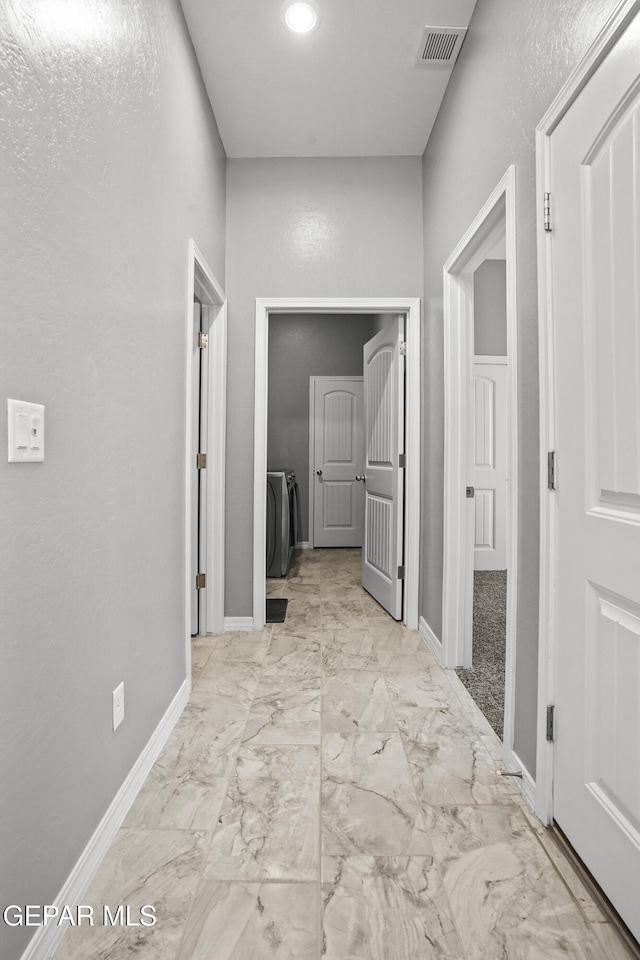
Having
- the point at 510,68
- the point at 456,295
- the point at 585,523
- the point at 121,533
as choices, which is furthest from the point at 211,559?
the point at 510,68

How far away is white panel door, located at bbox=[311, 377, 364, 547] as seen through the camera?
5.96 m

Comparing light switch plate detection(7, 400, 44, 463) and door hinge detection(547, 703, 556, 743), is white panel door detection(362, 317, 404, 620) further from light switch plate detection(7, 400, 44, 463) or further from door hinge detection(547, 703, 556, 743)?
light switch plate detection(7, 400, 44, 463)

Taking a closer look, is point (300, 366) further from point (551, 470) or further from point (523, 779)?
point (523, 779)

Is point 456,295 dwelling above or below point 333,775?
above

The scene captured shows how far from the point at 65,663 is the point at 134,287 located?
108 centimetres

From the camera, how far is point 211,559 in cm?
296

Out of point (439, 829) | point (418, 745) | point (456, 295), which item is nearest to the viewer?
point (439, 829)

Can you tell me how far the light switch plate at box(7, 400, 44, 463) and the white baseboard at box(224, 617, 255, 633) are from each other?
7.31 feet

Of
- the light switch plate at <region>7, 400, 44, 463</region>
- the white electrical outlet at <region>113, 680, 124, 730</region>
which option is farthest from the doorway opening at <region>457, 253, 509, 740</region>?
the light switch plate at <region>7, 400, 44, 463</region>

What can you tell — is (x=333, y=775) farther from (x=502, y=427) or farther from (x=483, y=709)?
(x=502, y=427)

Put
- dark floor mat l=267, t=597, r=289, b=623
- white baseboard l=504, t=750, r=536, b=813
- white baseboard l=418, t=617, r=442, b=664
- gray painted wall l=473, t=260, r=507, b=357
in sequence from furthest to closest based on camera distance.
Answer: gray painted wall l=473, t=260, r=507, b=357 → dark floor mat l=267, t=597, r=289, b=623 → white baseboard l=418, t=617, r=442, b=664 → white baseboard l=504, t=750, r=536, b=813

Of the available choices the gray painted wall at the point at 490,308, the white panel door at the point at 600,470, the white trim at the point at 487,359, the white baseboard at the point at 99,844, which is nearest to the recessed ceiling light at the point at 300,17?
the white panel door at the point at 600,470

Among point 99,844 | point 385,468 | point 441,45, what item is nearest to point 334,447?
point 385,468

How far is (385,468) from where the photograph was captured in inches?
134
